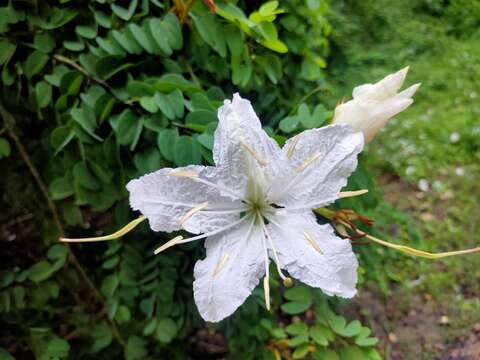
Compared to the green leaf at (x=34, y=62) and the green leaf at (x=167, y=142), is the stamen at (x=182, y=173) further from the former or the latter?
the green leaf at (x=34, y=62)

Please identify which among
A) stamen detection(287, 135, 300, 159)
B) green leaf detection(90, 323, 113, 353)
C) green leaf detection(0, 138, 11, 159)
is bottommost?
green leaf detection(90, 323, 113, 353)

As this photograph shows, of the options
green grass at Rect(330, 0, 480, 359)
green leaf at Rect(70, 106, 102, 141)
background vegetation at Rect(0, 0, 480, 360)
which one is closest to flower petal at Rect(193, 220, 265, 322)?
Result: background vegetation at Rect(0, 0, 480, 360)

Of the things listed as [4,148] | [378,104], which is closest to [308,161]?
[378,104]

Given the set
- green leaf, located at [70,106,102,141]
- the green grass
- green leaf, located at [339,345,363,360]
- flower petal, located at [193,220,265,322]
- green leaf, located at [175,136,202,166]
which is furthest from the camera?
the green grass

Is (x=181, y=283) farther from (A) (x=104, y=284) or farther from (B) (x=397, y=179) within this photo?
(B) (x=397, y=179)

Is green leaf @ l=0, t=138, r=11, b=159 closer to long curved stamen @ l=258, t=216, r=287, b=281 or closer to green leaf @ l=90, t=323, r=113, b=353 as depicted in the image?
green leaf @ l=90, t=323, r=113, b=353

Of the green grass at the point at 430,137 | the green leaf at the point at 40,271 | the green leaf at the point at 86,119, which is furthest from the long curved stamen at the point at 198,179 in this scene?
the green grass at the point at 430,137

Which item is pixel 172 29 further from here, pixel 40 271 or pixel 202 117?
pixel 40 271

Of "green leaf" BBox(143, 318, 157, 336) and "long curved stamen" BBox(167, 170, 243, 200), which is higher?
"long curved stamen" BBox(167, 170, 243, 200)
